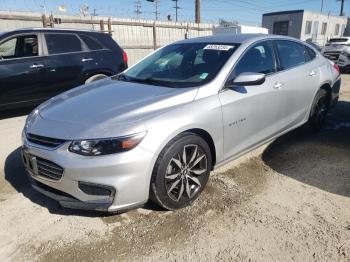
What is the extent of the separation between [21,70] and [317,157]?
17.2ft

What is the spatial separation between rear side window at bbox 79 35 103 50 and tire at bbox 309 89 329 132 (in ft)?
15.0

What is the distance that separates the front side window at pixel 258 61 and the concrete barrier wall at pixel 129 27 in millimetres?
8771

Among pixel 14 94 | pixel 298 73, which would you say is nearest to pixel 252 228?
pixel 298 73

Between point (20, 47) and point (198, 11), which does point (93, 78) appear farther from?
point (198, 11)

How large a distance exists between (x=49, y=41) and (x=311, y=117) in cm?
509

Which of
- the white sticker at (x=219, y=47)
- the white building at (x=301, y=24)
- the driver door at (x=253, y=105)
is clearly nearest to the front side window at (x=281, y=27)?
the white building at (x=301, y=24)

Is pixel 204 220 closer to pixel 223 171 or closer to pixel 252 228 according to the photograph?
pixel 252 228

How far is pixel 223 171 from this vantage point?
3963mm

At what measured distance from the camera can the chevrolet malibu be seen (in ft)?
8.72

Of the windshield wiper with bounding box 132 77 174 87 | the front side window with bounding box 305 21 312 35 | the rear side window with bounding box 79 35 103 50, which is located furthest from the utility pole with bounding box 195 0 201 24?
the windshield wiper with bounding box 132 77 174 87

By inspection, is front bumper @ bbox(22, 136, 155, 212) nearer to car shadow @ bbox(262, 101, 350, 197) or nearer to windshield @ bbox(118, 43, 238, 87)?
windshield @ bbox(118, 43, 238, 87)

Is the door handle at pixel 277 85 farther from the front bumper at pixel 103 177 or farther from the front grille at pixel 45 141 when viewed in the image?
the front grille at pixel 45 141

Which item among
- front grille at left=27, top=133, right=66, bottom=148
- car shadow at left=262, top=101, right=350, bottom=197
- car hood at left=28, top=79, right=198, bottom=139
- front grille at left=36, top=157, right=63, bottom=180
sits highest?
car hood at left=28, top=79, right=198, bottom=139

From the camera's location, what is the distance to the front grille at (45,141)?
2.72m
